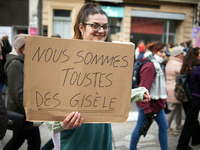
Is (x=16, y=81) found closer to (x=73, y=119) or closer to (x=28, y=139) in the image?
(x=28, y=139)

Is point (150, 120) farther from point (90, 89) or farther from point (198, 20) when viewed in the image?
point (198, 20)

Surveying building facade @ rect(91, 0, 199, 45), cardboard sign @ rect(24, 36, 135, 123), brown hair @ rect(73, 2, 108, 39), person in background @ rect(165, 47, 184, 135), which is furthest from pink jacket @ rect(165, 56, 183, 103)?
building facade @ rect(91, 0, 199, 45)

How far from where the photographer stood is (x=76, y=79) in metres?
1.25

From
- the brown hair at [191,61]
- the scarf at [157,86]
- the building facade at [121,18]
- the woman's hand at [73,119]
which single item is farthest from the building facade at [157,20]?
the woman's hand at [73,119]

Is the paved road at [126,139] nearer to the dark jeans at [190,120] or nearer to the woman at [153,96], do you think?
Answer: the dark jeans at [190,120]

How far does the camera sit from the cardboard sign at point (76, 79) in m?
1.21

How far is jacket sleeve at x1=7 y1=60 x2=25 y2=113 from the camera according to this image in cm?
246

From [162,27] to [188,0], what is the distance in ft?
7.42

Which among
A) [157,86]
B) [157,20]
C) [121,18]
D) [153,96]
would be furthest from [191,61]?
[157,20]

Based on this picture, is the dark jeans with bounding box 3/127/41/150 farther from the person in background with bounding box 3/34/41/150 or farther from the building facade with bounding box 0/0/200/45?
the building facade with bounding box 0/0/200/45

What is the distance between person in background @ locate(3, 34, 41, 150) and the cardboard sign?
1.33 metres

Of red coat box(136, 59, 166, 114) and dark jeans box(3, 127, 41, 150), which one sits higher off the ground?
red coat box(136, 59, 166, 114)

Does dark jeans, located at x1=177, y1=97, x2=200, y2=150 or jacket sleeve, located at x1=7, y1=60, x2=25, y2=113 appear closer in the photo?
jacket sleeve, located at x1=7, y1=60, x2=25, y2=113

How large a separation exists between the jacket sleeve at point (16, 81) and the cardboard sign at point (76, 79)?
1308 millimetres
